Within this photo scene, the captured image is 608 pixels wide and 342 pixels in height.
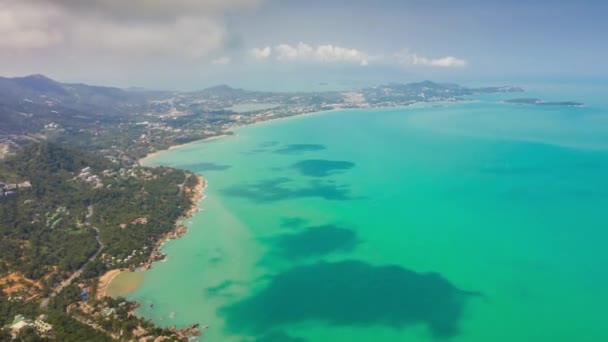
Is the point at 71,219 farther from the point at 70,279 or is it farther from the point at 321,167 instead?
the point at 321,167

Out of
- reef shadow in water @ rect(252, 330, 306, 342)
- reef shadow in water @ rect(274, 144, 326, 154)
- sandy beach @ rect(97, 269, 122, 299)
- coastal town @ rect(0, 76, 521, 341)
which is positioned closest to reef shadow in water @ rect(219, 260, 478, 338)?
reef shadow in water @ rect(252, 330, 306, 342)

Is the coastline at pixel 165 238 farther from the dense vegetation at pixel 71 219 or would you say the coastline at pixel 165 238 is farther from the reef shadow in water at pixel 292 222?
the reef shadow in water at pixel 292 222

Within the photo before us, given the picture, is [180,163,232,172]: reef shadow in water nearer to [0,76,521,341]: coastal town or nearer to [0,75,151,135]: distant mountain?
[0,76,521,341]: coastal town

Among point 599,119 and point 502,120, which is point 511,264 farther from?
point 599,119

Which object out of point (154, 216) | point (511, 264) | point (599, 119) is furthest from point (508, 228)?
point (599, 119)

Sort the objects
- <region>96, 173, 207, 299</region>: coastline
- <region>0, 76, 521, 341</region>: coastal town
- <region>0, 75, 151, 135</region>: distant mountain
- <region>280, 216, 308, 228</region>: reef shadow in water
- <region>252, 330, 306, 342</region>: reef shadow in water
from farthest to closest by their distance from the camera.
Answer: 1. <region>0, 75, 151, 135</region>: distant mountain
2. <region>280, 216, 308, 228</region>: reef shadow in water
3. <region>96, 173, 207, 299</region>: coastline
4. <region>0, 76, 521, 341</region>: coastal town
5. <region>252, 330, 306, 342</region>: reef shadow in water

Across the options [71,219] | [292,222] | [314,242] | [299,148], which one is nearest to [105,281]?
[71,219]

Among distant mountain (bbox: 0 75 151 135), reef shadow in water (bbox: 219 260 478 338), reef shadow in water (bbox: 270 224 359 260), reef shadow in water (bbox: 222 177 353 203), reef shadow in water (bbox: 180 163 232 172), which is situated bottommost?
reef shadow in water (bbox: 219 260 478 338)
